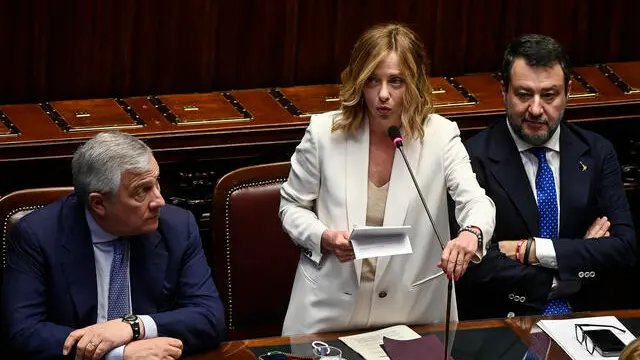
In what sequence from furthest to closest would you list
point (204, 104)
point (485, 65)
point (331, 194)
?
point (485, 65) → point (204, 104) → point (331, 194)

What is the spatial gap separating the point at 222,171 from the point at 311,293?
106cm

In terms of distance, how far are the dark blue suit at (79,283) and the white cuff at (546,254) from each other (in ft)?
3.91

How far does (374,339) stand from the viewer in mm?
4168

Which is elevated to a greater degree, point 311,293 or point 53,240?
point 53,240

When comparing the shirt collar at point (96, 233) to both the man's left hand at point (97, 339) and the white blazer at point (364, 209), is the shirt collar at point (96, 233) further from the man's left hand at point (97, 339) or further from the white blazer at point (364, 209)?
the white blazer at point (364, 209)

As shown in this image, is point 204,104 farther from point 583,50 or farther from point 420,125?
point 583,50

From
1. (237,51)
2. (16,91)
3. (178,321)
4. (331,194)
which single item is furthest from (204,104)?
(178,321)

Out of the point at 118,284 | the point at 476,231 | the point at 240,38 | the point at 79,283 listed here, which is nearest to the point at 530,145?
the point at 476,231

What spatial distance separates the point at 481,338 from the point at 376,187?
0.63 meters

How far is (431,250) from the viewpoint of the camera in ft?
14.9

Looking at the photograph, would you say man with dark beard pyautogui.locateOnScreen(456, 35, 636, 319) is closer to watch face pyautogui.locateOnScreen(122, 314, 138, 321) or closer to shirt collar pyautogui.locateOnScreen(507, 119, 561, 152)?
shirt collar pyautogui.locateOnScreen(507, 119, 561, 152)

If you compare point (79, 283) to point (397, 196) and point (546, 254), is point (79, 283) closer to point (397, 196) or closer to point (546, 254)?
point (397, 196)

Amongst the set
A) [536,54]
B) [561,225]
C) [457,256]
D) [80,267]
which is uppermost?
[536,54]

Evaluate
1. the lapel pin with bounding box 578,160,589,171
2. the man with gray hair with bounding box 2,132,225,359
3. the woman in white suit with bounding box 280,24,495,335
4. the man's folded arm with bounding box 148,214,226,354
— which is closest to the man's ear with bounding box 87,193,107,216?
the man with gray hair with bounding box 2,132,225,359
